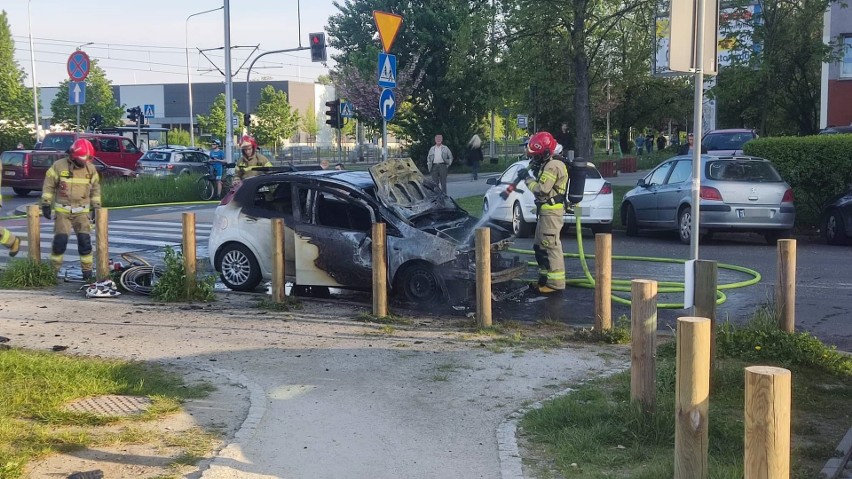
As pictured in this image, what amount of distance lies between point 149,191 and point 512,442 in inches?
873

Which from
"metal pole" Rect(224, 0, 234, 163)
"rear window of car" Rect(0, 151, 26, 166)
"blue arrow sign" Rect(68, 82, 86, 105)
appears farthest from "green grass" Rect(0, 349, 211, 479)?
"rear window of car" Rect(0, 151, 26, 166)

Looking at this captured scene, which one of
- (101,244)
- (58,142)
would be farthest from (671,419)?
(58,142)

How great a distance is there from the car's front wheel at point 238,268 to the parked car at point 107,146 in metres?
23.1

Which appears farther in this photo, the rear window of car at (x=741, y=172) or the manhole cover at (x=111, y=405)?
the rear window of car at (x=741, y=172)

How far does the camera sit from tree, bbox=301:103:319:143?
91.8 metres

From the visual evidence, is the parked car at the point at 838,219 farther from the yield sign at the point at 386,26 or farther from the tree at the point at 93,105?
the tree at the point at 93,105

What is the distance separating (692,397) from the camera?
168 inches

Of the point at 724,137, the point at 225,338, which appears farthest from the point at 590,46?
the point at 225,338

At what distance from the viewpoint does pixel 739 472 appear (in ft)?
15.5

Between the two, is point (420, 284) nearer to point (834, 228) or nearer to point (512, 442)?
point (512, 442)

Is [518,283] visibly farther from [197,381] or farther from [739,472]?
[739,472]

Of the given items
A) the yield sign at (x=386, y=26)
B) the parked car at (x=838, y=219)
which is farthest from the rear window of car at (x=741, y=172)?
the yield sign at (x=386, y=26)

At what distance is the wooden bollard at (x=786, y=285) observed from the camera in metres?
7.38

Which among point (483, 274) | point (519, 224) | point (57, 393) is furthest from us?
Result: point (519, 224)
